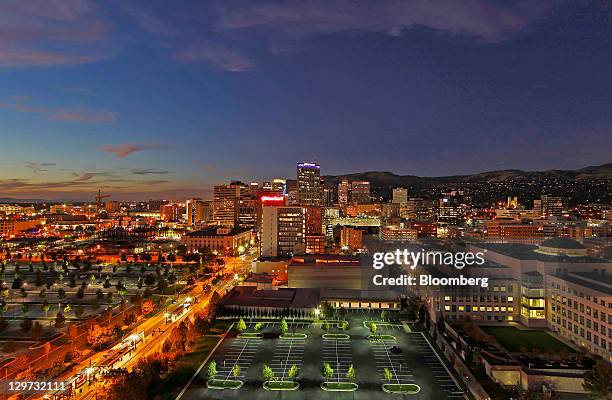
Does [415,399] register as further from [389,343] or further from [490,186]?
[490,186]

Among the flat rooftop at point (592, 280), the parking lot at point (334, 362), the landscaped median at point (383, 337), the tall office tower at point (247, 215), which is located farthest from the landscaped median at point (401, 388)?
the tall office tower at point (247, 215)

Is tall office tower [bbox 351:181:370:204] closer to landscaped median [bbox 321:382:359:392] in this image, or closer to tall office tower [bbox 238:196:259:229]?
tall office tower [bbox 238:196:259:229]

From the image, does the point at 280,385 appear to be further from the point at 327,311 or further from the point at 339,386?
the point at 327,311

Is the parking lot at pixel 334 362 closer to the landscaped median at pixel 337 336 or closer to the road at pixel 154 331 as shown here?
the landscaped median at pixel 337 336

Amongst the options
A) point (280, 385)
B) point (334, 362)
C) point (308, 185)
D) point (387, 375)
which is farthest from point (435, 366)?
point (308, 185)

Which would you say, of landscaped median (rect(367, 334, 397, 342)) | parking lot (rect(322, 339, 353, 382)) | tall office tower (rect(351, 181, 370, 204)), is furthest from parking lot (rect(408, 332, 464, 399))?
tall office tower (rect(351, 181, 370, 204))

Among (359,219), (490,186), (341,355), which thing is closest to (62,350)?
(341,355)
